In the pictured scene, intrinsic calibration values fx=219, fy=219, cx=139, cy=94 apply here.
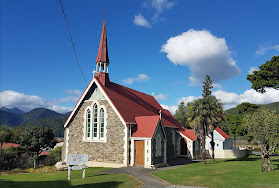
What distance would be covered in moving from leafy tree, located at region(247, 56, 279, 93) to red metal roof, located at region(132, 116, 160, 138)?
2000 centimetres

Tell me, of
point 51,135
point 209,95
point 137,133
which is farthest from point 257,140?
point 51,135

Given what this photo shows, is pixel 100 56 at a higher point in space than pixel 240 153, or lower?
higher

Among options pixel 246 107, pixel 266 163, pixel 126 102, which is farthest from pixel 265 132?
pixel 246 107

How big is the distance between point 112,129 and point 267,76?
2594 cm

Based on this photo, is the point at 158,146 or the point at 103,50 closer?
the point at 158,146

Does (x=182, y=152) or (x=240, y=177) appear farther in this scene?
(x=182, y=152)

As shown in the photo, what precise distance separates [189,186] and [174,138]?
757 inches

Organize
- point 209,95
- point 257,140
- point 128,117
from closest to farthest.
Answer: point 257,140, point 128,117, point 209,95

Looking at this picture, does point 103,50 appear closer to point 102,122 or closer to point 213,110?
point 102,122

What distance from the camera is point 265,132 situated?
1909 cm

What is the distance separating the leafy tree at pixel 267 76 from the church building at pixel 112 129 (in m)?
16.0

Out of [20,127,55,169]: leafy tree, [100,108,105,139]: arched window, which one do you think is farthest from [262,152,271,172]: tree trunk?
[20,127,55,169]: leafy tree

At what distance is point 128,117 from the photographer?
25734 millimetres

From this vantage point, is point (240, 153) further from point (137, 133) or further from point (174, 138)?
point (137, 133)
